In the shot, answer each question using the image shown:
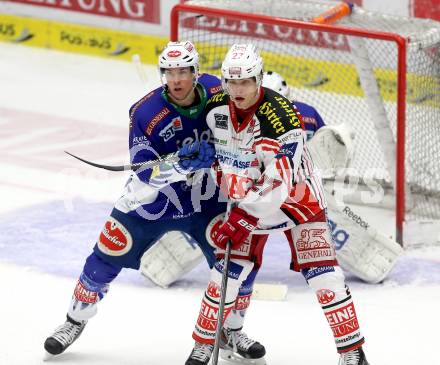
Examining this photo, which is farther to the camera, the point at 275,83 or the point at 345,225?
the point at 345,225

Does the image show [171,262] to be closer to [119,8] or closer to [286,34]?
[286,34]

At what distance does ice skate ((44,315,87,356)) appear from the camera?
5480 mm

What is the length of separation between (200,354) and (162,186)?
0.72 metres

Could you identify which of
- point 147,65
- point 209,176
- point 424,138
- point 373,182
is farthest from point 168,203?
point 147,65

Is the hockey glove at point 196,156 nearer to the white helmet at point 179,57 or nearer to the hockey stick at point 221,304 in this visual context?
the white helmet at point 179,57

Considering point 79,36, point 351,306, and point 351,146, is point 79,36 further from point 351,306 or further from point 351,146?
point 351,306

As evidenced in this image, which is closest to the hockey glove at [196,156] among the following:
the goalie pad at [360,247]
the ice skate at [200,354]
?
the ice skate at [200,354]

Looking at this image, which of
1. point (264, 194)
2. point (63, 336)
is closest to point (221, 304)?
point (264, 194)

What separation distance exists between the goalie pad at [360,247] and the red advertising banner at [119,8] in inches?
152

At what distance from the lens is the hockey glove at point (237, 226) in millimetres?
4988

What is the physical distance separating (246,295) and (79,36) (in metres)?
5.52

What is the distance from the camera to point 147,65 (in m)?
10.1

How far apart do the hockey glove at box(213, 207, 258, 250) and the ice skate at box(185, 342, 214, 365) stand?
0.52 meters

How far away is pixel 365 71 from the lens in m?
7.38
